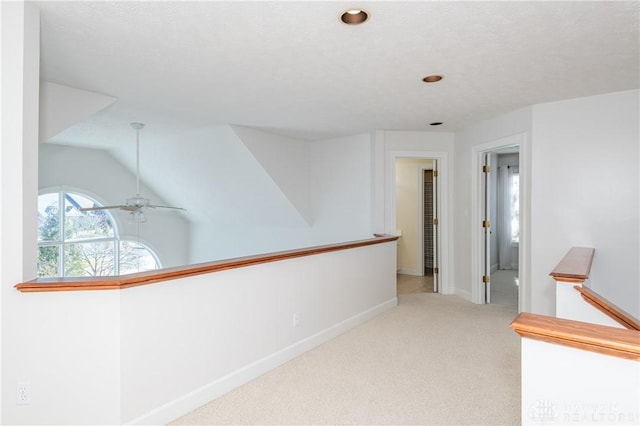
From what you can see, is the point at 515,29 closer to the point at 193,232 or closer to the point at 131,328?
the point at 131,328

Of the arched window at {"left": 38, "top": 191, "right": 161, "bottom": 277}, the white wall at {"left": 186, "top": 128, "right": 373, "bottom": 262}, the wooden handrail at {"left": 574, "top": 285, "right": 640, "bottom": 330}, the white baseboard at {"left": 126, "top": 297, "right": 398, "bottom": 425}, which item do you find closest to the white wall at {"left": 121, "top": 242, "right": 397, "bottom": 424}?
the white baseboard at {"left": 126, "top": 297, "right": 398, "bottom": 425}

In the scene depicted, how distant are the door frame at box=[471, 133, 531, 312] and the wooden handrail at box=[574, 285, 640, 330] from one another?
1888mm

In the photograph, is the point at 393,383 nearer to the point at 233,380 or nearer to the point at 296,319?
the point at 296,319

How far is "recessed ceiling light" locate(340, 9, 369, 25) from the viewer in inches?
78.7

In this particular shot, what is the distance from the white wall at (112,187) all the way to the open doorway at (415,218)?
485 cm

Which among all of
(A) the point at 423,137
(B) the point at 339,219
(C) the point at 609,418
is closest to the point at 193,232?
(B) the point at 339,219

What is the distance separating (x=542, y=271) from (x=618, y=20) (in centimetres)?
254

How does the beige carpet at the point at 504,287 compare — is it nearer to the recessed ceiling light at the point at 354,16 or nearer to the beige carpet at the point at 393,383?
the beige carpet at the point at 393,383

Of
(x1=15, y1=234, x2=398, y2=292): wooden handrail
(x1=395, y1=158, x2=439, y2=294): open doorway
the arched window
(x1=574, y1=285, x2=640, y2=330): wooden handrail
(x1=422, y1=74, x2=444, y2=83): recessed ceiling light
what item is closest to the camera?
(x1=574, y1=285, x2=640, y2=330): wooden handrail

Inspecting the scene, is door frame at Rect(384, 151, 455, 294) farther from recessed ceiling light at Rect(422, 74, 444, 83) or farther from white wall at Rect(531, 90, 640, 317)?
recessed ceiling light at Rect(422, 74, 444, 83)

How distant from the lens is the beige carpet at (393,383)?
2.23 meters

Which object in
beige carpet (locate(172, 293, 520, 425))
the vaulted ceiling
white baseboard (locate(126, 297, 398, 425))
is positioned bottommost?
beige carpet (locate(172, 293, 520, 425))

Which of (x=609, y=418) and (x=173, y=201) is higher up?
(x=173, y=201)

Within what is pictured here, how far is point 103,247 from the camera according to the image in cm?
723
